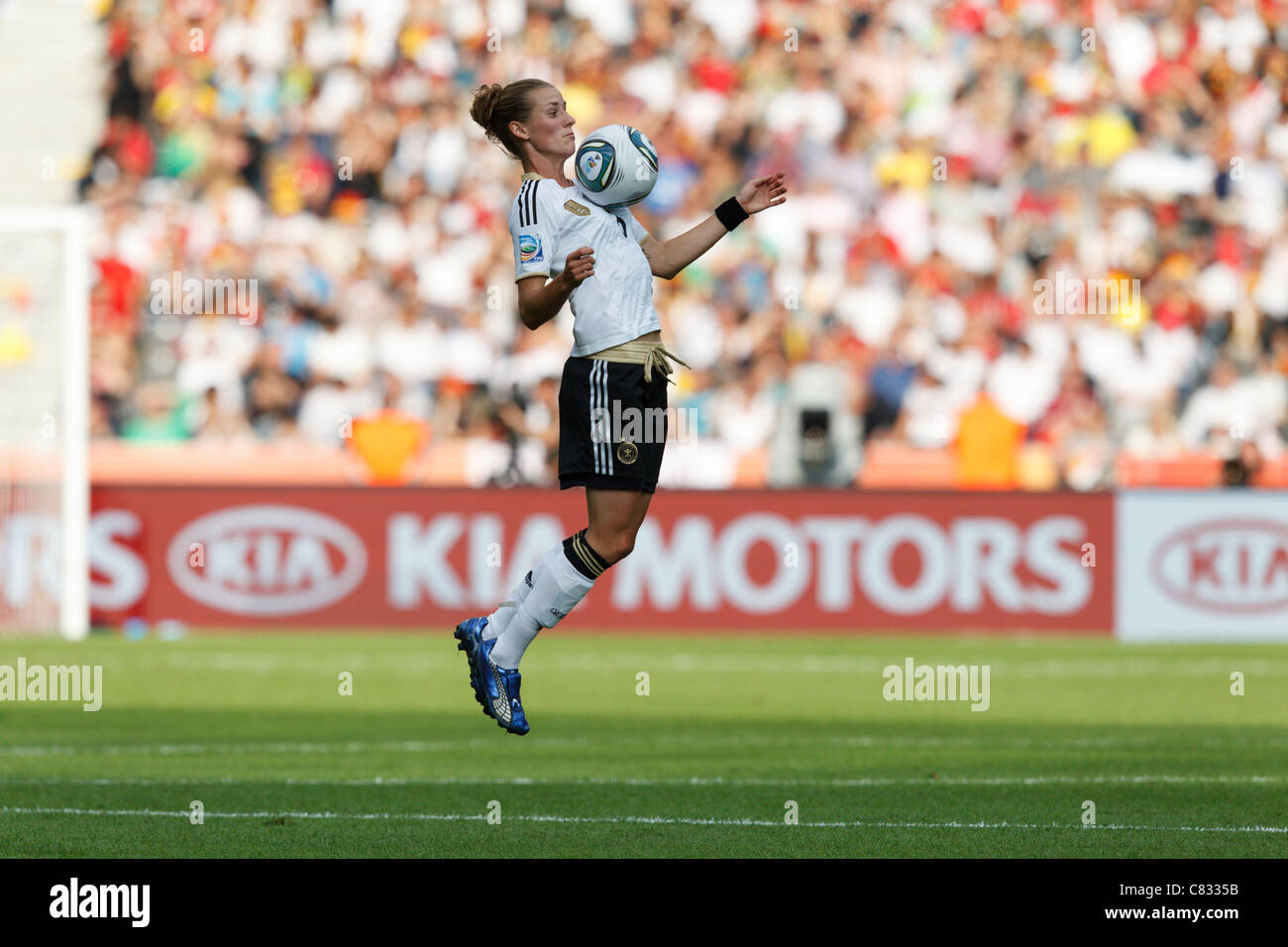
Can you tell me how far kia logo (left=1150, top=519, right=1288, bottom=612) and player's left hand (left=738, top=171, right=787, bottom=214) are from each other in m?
10.8

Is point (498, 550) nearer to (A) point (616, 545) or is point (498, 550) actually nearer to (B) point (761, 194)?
(A) point (616, 545)

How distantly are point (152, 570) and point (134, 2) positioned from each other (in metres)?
7.43

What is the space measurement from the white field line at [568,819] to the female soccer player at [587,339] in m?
0.61

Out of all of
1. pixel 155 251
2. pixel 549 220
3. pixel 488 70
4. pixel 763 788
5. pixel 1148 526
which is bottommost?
pixel 763 788

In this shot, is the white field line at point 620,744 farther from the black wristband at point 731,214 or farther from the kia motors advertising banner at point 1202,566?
the kia motors advertising banner at point 1202,566

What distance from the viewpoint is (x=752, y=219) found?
2105 cm

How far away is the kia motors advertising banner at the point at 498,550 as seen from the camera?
17859 millimetres

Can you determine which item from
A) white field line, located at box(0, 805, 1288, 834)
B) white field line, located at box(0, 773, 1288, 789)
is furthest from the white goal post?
white field line, located at box(0, 805, 1288, 834)

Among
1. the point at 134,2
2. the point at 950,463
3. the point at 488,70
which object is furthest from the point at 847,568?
the point at 134,2

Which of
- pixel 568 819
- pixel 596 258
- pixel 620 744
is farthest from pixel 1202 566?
pixel 596 258

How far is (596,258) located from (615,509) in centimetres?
91

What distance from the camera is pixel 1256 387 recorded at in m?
19.7
